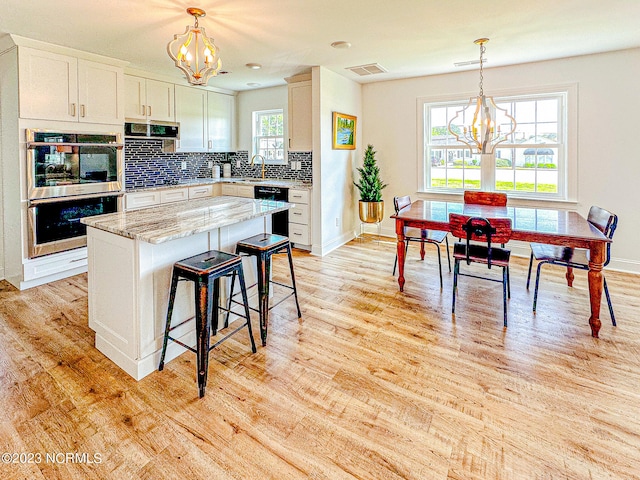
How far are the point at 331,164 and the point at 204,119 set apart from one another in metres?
2.26

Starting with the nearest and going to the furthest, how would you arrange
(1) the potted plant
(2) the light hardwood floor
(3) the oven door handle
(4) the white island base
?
1. (2) the light hardwood floor
2. (4) the white island base
3. (3) the oven door handle
4. (1) the potted plant

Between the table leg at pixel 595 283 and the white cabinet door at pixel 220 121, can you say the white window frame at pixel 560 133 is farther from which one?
the white cabinet door at pixel 220 121

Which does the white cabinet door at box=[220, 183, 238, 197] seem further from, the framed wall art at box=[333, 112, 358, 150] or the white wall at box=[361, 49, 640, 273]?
the white wall at box=[361, 49, 640, 273]

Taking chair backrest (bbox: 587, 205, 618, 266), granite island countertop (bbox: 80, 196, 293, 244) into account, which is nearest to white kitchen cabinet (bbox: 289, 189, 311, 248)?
granite island countertop (bbox: 80, 196, 293, 244)

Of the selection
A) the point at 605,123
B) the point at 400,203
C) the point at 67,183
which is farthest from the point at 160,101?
the point at 605,123

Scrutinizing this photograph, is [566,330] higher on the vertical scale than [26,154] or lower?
lower

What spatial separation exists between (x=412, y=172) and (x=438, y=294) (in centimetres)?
256

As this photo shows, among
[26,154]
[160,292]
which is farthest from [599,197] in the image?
[26,154]

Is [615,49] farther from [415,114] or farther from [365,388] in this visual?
[365,388]

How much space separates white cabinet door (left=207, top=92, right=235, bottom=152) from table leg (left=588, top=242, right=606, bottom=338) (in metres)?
5.24

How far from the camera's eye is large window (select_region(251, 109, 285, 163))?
606 cm

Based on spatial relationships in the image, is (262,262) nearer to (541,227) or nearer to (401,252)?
(401,252)

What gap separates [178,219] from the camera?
7.99 ft

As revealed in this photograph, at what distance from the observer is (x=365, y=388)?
213cm
